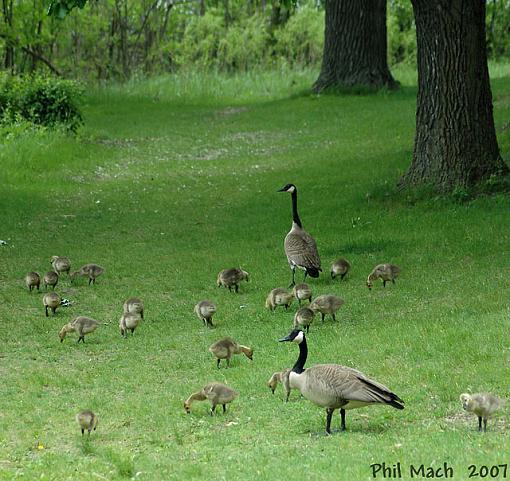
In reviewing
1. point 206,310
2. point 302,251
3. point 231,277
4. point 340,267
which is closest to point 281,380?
point 206,310

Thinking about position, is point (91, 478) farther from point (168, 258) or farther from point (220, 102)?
point (220, 102)

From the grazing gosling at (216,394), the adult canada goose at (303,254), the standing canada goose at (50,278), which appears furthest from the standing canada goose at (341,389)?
the standing canada goose at (50,278)

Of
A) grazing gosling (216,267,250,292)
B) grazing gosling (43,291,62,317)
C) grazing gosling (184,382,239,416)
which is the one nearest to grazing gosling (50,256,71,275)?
grazing gosling (43,291,62,317)

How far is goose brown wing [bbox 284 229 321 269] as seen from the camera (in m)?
15.6

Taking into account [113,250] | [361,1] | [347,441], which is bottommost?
[113,250]

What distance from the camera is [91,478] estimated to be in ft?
26.5

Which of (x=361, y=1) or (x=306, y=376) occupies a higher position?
(x=361, y=1)

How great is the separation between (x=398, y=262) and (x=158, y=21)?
3984 centimetres

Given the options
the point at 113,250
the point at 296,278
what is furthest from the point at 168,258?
the point at 296,278

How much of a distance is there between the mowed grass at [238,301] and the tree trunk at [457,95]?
2.96 ft

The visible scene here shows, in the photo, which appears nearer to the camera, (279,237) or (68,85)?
(279,237)

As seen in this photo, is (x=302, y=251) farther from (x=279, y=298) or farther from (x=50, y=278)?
(x=50, y=278)

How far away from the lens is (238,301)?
1539cm

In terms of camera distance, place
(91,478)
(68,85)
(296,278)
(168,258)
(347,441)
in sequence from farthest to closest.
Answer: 1. (68,85)
2. (168,258)
3. (296,278)
4. (347,441)
5. (91,478)
